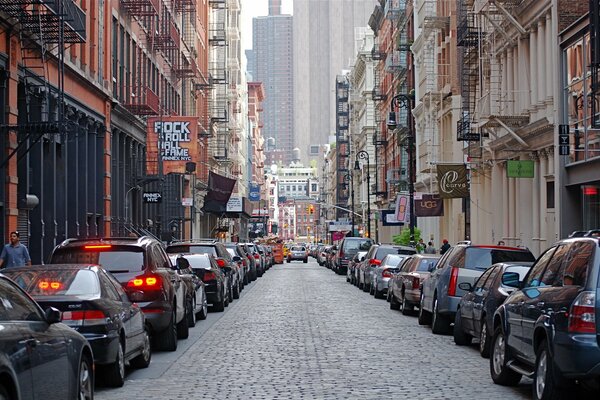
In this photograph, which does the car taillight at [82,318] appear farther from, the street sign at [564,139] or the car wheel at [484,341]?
the street sign at [564,139]

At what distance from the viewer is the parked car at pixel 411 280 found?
24.0 metres

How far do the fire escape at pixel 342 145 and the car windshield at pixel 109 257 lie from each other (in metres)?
114

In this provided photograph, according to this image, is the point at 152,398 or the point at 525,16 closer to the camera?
the point at 152,398

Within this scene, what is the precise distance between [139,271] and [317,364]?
3101 mm

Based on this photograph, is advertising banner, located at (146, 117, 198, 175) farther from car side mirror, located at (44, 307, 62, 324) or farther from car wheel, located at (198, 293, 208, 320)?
car side mirror, located at (44, 307, 62, 324)

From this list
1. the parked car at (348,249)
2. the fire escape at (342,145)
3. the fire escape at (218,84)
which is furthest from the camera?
the fire escape at (342,145)

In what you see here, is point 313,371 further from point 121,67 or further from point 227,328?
point 121,67

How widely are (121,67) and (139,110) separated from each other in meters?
2.46

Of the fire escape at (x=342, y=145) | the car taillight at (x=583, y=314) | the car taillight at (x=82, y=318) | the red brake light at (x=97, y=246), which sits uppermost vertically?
the fire escape at (x=342, y=145)

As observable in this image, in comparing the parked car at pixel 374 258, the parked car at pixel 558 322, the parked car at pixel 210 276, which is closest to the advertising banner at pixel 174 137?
the parked car at pixel 374 258

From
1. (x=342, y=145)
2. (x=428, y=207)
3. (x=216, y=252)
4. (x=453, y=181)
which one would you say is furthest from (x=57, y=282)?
(x=342, y=145)

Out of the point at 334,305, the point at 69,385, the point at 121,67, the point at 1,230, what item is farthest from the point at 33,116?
the point at 69,385

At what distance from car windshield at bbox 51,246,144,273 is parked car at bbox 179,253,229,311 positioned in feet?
30.6

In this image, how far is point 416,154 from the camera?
220ft
